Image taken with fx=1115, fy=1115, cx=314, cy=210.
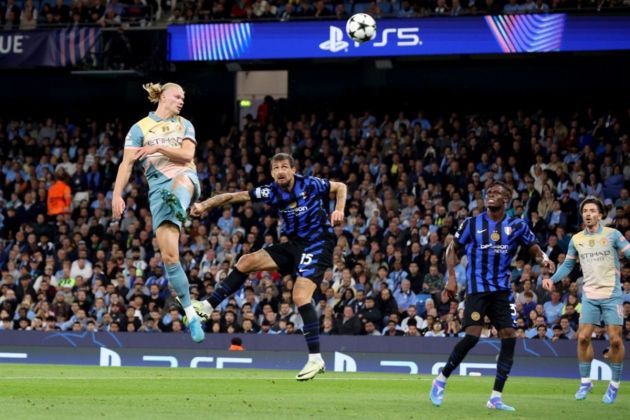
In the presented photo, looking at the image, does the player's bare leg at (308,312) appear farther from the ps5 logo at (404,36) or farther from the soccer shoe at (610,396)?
the ps5 logo at (404,36)

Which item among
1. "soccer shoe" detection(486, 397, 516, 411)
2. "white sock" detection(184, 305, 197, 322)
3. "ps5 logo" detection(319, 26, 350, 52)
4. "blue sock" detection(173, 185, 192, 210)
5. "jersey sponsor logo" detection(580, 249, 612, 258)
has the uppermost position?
"ps5 logo" detection(319, 26, 350, 52)

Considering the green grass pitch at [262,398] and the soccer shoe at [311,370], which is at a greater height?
the soccer shoe at [311,370]

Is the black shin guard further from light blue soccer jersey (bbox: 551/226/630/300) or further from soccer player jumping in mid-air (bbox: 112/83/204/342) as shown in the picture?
light blue soccer jersey (bbox: 551/226/630/300)

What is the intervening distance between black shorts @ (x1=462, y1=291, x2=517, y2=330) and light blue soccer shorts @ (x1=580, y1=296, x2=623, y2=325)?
91.7 inches

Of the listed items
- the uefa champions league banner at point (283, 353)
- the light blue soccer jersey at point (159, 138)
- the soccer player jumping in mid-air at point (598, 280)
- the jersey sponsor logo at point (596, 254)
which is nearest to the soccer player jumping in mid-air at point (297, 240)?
the light blue soccer jersey at point (159, 138)

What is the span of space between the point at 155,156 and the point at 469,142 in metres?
15.4

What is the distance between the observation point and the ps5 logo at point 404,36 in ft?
88.5

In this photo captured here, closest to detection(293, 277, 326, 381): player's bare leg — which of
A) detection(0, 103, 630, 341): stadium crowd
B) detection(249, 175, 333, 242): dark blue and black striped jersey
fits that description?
detection(249, 175, 333, 242): dark blue and black striped jersey

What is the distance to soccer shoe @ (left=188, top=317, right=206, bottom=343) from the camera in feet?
39.0

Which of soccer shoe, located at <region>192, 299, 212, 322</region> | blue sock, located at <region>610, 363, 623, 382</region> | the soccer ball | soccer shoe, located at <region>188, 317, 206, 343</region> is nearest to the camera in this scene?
soccer shoe, located at <region>188, 317, 206, 343</region>

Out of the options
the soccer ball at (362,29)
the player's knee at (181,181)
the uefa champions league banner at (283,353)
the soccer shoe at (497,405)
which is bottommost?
the uefa champions league banner at (283,353)

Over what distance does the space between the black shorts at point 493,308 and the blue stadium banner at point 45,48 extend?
62.3 ft

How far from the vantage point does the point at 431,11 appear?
27.2m

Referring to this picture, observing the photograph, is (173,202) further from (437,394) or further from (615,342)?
(615,342)
